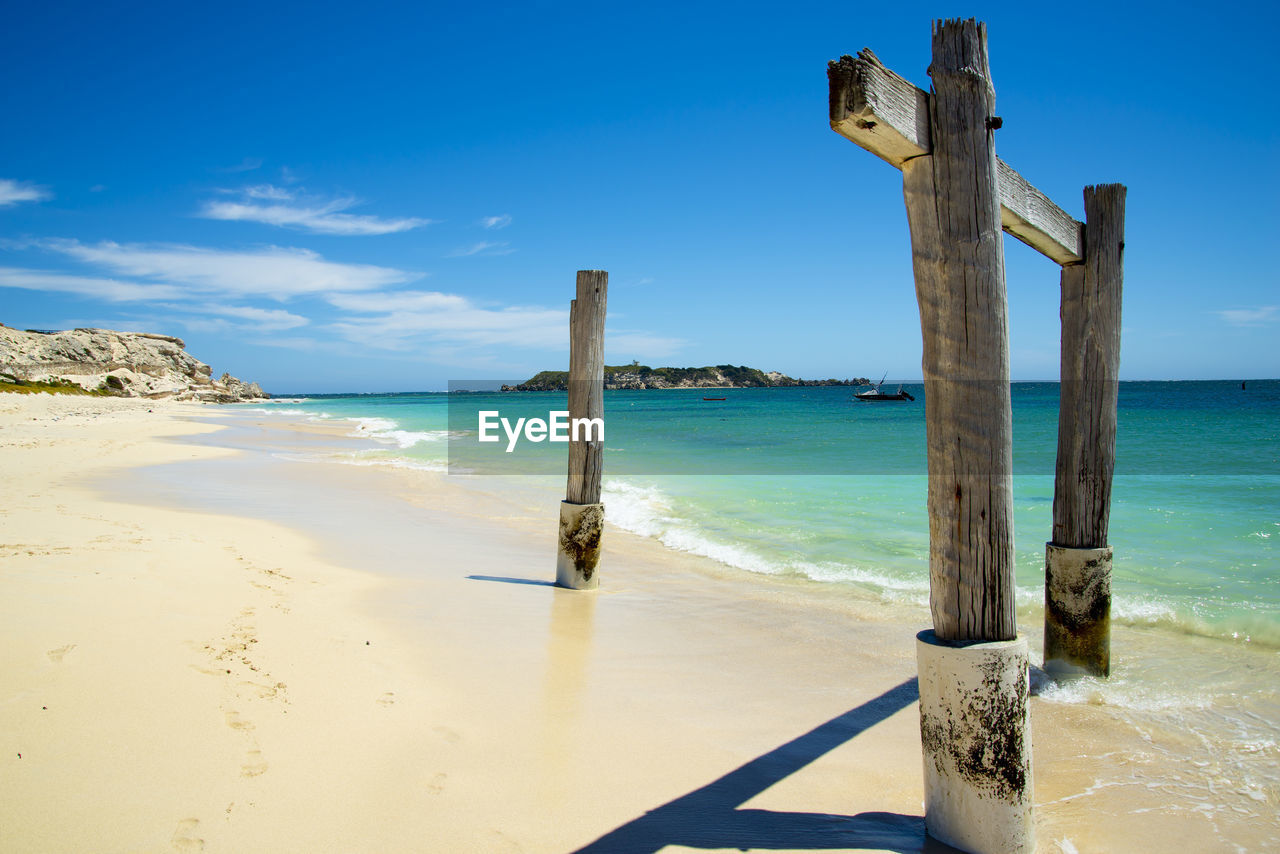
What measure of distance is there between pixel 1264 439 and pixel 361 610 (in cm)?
3019

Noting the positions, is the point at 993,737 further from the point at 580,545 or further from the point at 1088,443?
the point at 580,545

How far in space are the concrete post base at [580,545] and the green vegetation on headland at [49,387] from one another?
1586 inches

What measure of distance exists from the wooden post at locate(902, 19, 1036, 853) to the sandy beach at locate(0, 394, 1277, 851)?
389mm

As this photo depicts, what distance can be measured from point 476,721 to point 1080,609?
Result: 3702 mm

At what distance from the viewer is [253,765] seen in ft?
8.59

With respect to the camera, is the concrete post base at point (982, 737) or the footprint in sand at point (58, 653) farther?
the footprint in sand at point (58, 653)

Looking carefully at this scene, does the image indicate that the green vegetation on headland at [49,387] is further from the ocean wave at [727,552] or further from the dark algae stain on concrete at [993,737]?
the dark algae stain on concrete at [993,737]

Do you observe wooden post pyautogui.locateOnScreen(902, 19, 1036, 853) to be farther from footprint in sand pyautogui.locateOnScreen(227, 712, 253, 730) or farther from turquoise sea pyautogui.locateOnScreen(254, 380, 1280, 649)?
turquoise sea pyautogui.locateOnScreen(254, 380, 1280, 649)

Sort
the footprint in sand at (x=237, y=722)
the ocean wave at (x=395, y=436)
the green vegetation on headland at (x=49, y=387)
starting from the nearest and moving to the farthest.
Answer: the footprint in sand at (x=237, y=722)
the ocean wave at (x=395, y=436)
the green vegetation on headland at (x=49, y=387)

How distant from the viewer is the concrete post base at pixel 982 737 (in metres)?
2.35

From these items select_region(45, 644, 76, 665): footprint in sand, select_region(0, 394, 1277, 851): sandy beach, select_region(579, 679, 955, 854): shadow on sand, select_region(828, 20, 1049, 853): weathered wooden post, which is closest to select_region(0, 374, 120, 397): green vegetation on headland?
select_region(0, 394, 1277, 851): sandy beach

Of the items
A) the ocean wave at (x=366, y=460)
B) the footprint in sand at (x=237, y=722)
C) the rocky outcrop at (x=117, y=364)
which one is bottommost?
the ocean wave at (x=366, y=460)

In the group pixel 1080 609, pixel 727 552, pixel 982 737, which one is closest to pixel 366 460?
pixel 727 552

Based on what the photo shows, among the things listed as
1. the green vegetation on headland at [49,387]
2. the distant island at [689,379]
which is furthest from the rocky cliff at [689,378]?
the green vegetation on headland at [49,387]
